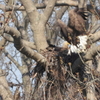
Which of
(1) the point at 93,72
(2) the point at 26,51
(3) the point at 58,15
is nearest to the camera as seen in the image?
(2) the point at 26,51

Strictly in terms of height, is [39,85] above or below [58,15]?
below

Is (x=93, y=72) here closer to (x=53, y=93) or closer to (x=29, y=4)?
(x=53, y=93)

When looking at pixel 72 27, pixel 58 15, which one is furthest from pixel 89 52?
pixel 58 15

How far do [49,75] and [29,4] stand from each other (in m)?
1.74

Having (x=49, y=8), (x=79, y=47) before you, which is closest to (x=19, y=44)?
(x=49, y=8)

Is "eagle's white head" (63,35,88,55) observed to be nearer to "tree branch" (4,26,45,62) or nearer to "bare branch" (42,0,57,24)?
"bare branch" (42,0,57,24)

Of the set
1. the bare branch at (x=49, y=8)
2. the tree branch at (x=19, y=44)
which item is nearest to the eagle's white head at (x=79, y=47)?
the bare branch at (x=49, y=8)

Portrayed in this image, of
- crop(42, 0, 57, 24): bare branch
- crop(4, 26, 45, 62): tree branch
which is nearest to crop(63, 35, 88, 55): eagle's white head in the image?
crop(42, 0, 57, 24): bare branch

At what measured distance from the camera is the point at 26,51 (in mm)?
6086

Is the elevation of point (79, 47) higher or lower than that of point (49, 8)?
lower

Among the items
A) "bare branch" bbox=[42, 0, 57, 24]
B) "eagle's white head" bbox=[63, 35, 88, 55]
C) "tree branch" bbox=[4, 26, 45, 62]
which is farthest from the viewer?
"eagle's white head" bbox=[63, 35, 88, 55]

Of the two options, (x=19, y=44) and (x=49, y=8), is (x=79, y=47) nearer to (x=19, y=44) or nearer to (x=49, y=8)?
(x=49, y=8)

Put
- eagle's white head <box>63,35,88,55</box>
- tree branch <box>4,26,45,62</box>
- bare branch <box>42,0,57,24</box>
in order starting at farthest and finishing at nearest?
eagle's white head <box>63,35,88,55</box>
bare branch <box>42,0,57,24</box>
tree branch <box>4,26,45,62</box>

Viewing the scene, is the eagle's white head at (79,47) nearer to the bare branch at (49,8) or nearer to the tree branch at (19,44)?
the bare branch at (49,8)
